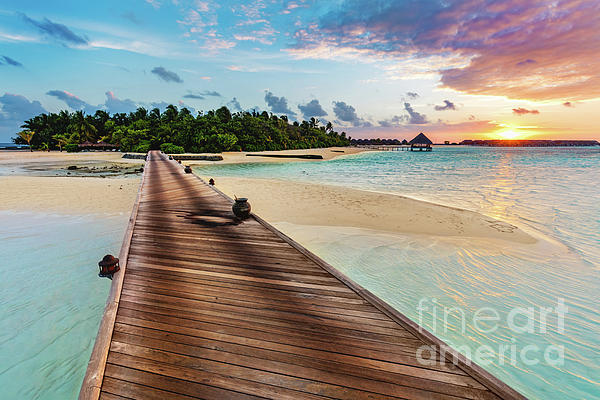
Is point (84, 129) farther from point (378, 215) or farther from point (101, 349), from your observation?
point (101, 349)

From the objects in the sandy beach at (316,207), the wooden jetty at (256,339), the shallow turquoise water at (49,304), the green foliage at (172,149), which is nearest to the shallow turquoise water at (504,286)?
the sandy beach at (316,207)

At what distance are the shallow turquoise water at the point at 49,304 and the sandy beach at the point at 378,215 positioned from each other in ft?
20.6

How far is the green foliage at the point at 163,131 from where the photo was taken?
52.7 m

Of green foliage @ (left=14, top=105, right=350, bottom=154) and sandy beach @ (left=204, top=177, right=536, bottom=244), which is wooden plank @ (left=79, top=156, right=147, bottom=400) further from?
green foliage @ (left=14, top=105, right=350, bottom=154)

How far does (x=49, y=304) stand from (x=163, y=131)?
55.8m

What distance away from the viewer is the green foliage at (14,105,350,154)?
2076 inches

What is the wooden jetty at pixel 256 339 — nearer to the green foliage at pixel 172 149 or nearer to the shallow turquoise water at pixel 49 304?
the shallow turquoise water at pixel 49 304

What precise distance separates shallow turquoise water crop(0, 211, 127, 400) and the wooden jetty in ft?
4.15

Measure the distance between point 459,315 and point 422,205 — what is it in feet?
31.7


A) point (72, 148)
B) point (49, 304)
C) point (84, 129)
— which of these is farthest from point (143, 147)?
point (49, 304)

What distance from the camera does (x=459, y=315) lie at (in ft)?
16.7

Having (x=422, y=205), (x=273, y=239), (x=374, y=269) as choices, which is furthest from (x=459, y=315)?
(x=422, y=205)

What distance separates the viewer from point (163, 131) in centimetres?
5325

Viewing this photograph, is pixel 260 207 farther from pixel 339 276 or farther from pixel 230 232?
pixel 339 276
